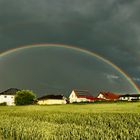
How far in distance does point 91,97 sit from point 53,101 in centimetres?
2091

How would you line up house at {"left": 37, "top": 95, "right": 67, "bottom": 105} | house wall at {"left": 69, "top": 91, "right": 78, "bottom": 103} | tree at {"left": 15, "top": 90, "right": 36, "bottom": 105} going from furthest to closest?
house wall at {"left": 69, "top": 91, "right": 78, "bottom": 103} < house at {"left": 37, "top": 95, "right": 67, "bottom": 105} < tree at {"left": 15, "top": 90, "right": 36, "bottom": 105}

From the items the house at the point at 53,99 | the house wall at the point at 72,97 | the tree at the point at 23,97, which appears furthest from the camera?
the house wall at the point at 72,97

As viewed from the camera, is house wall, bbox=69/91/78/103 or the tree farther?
house wall, bbox=69/91/78/103

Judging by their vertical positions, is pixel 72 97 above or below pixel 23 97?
above

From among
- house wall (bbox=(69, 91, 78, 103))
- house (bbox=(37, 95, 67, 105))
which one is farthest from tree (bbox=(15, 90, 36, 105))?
house wall (bbox=(69, 91, 78, 103))

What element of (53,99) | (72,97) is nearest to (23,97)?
(53,99)

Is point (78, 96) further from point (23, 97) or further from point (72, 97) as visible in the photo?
point (23, 97)

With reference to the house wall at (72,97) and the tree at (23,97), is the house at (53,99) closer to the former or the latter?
the house wall at (72,97)

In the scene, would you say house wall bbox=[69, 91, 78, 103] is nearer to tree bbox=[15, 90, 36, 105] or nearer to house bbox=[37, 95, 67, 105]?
house bbox=[37, 95, 67, 105]

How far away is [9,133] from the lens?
2923 centimetres

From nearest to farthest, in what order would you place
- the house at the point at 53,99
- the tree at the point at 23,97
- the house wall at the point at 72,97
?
the tree at the point at 23,97 → the house at the point at 53,99 → the house wall at the point at 72,97

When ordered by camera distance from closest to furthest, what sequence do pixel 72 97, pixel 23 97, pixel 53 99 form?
pixel 23 97
pixel 53 99
pixel 72 97

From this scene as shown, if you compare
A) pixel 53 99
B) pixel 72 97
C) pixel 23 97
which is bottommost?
pixel 23 97

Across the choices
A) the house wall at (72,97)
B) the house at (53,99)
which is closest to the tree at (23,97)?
the house at (53,99)
